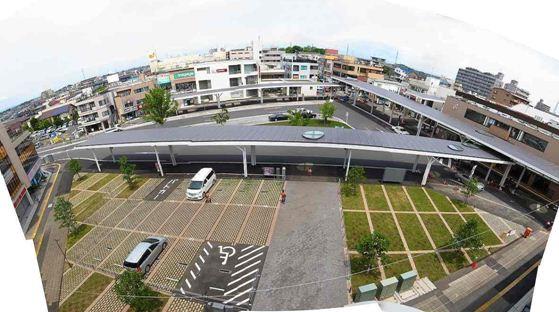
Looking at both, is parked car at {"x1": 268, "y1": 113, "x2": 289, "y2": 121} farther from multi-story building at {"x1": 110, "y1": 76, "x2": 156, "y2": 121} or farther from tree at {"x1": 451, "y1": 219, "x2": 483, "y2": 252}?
tree at {"x1": 451, "y1": 219, "x2": 483, "y2": 252}

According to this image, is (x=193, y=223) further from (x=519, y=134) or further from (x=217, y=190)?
(x=519, y=134)

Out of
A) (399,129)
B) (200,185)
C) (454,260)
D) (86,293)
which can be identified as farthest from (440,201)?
(86,293)

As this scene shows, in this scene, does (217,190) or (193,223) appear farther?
(217,190)

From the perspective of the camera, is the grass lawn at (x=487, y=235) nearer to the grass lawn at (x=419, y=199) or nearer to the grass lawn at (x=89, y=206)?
the grass lawn at (x=419, y=199)

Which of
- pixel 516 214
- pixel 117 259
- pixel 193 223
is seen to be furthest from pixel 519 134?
pixel 117 259

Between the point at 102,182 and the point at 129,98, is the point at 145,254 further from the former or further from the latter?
the point at 129,98

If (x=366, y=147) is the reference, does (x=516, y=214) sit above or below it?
below

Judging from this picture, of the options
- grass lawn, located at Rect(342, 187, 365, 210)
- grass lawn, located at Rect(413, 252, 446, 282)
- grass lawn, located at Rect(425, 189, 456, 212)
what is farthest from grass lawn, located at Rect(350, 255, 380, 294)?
grass lawn, located at Rect(425, 189, 456, 212)
